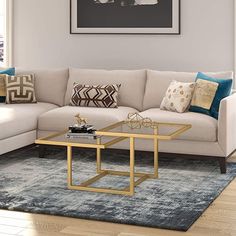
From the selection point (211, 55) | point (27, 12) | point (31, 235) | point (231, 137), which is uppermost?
point (27, 12)

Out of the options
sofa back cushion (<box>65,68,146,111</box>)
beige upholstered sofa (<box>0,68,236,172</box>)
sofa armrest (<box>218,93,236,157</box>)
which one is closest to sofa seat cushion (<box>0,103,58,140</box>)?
beige upholstered sofa (<box>0,68,236,172</box>)

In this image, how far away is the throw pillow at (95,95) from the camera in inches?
247

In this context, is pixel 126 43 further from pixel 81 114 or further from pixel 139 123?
pixel 139 123

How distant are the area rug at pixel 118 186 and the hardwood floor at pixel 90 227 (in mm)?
63

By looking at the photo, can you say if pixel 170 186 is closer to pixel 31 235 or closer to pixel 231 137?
pixel 231 137

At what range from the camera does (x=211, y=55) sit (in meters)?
6.80

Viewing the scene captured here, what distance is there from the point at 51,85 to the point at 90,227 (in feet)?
9.71

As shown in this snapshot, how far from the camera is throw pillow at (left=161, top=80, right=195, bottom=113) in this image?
588 cm

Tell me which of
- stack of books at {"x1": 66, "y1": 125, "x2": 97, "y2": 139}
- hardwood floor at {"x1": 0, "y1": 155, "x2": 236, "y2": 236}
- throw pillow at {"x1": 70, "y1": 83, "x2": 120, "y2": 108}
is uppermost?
throw pillow at {"x1": 70, "y1": 83, "x2": 120, "y2": 108}

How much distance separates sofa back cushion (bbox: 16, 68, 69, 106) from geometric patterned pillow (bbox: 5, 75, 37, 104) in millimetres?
129

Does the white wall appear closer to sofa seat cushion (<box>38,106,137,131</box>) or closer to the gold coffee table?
sofa seat cushion (<box>38,106,137,131</box>)

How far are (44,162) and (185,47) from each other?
6.80 feet

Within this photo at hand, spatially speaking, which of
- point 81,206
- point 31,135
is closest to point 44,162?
point 31,135

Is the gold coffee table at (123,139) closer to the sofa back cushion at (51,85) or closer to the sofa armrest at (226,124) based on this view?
the sofa armrest at (226,124)
